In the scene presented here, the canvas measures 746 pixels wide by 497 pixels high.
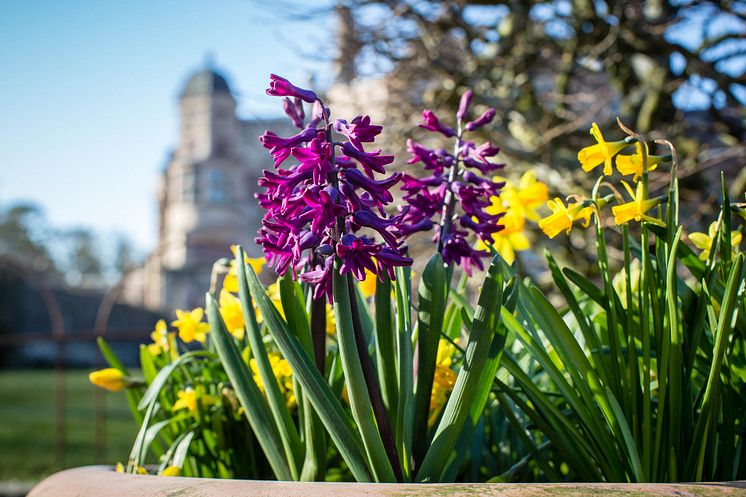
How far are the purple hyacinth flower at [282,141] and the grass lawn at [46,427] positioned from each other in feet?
6.36

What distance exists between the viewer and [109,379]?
3.82 feet

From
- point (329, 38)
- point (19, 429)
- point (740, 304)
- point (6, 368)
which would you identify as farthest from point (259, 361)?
point (6, 368)

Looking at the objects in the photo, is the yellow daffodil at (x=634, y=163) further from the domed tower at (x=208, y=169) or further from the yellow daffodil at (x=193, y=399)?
the domed tower at (x=208, y=169)

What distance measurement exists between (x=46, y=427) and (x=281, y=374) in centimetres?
1008

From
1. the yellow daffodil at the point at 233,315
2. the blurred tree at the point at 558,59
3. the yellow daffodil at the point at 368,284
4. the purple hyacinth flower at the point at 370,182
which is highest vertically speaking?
the blurred tree at the point at 558,59

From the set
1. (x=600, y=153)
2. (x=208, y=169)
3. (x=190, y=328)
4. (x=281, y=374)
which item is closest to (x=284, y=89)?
(x=600, y=153)

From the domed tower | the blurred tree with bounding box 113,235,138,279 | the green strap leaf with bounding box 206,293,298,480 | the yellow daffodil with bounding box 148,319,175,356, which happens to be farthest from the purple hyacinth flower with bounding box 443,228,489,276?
the blurred tree with bounding box 113,235,138,279

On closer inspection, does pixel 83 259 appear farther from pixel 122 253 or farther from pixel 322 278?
pixel 322 278

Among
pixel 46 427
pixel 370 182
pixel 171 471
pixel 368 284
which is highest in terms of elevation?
pixel 370 182

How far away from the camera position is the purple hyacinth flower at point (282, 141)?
0.77 metres

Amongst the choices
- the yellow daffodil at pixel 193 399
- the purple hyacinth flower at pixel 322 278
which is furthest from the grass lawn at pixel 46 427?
the purple hyacinth flower at pixel 322 278

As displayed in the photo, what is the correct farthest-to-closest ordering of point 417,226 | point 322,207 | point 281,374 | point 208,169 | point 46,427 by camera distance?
point 208,169 → point 46,427 → point 281,374 → point 417,226 → point 322,207

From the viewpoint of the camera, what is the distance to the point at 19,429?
9.40 metres

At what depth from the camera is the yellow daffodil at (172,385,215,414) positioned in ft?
3.62
